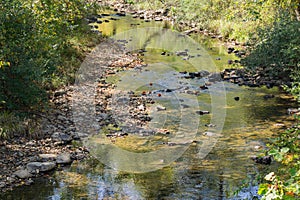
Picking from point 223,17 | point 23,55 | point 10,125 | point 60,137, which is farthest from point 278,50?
point 223,17

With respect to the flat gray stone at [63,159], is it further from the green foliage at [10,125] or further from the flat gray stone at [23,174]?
the green foliage at [10,125]

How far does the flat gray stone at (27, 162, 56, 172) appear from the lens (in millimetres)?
7312

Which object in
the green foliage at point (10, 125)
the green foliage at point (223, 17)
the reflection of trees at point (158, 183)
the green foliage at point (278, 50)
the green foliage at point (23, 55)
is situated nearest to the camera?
the reflection of trees at point (158, 183)

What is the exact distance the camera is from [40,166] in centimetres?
736

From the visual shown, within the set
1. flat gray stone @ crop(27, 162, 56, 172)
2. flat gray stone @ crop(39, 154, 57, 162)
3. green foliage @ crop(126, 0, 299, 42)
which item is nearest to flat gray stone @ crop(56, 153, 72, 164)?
flat gray stone @ crop(39, 154, 57, 162)

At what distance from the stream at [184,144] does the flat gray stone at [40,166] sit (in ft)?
0.72

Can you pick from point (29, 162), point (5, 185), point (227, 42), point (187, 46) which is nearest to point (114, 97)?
point (29, 162)

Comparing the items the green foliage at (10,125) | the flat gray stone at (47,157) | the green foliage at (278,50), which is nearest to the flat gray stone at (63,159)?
the flat gray stone at (47,157)

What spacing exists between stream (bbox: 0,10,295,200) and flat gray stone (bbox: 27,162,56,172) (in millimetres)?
218

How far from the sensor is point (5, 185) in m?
6.75

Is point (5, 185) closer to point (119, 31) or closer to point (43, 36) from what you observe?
point (43, 36)

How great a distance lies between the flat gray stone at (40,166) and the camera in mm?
7312

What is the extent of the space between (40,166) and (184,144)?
312 centimetres

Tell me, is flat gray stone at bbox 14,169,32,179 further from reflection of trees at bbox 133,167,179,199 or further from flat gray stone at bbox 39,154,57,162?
reflection of trees at bbox 133,167,179,199
